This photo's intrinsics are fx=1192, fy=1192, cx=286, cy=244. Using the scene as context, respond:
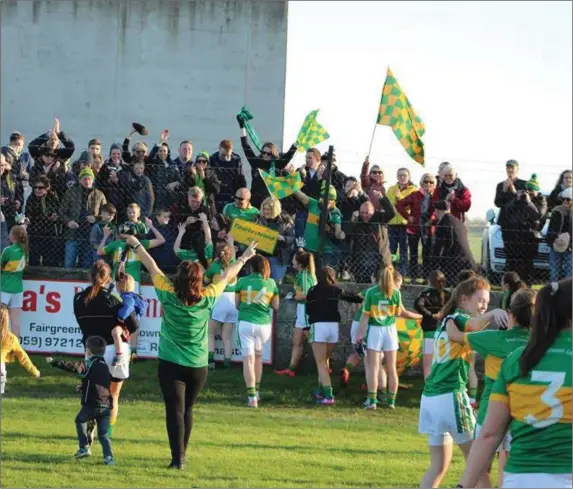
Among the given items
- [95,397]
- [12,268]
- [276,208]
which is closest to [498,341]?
[95,397]

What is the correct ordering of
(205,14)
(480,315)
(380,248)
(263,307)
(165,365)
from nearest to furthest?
(480,315), (165,365), (263,307), (380,248), (205,14)

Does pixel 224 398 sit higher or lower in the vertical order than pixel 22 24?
lower

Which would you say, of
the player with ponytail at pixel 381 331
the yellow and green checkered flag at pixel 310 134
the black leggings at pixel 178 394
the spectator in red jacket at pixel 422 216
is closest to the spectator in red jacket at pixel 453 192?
the spectator in red jacket at pixel 422 216

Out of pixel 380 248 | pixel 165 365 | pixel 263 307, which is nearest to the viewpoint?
pixel 165 365

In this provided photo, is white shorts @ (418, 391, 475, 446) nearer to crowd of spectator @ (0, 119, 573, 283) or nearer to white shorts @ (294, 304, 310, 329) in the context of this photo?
Result: white shorts @ (294, 304, 310, 329)

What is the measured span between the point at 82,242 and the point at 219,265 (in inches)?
103

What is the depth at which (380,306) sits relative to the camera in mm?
15320

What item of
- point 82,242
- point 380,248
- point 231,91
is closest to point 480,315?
point 380,248

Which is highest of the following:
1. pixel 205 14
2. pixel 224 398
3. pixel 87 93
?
pixel 205 14

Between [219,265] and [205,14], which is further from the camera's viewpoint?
[205,14]

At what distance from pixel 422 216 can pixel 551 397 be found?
11.4m

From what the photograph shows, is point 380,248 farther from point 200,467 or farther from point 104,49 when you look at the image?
point 104,49

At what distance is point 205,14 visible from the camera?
82.2 ft

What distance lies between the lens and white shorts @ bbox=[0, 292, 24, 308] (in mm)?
16906
